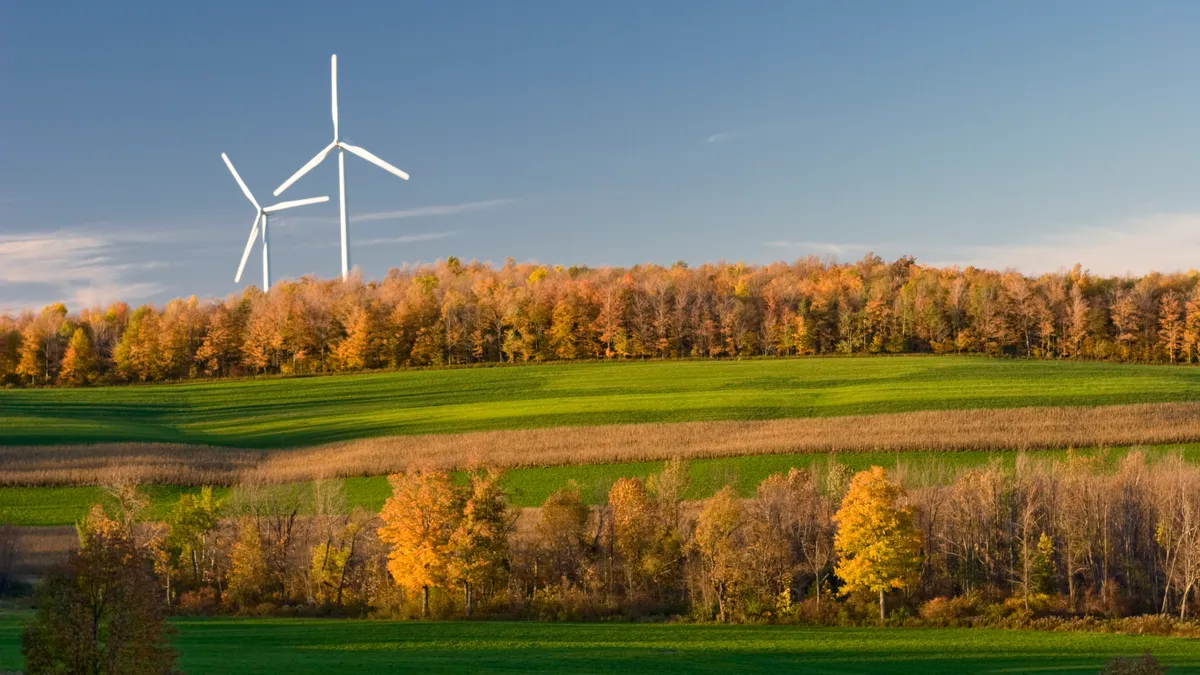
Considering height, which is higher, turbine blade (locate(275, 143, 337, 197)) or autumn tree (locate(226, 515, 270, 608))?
turbine blade (locate(275, 143, 337, 197))

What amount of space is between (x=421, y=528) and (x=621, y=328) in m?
79.7

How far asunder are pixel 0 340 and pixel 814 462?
4361 inches

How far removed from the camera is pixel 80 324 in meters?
148

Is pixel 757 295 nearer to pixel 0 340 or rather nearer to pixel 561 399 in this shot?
pixel 561 399

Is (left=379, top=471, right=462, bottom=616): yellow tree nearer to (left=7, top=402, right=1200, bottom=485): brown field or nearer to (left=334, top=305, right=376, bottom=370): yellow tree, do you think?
(left=7, top=402, right=1200, bottom=485): brown field

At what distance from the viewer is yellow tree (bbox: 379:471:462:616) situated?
185ft

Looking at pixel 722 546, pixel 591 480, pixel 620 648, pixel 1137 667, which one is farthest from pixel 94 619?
pixel 591 480

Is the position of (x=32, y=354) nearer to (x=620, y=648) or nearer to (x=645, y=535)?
(x=645, y=535)

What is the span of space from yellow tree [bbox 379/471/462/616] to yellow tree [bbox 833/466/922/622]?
20221 mm

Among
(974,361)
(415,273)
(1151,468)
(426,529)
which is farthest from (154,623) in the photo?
(415,273)

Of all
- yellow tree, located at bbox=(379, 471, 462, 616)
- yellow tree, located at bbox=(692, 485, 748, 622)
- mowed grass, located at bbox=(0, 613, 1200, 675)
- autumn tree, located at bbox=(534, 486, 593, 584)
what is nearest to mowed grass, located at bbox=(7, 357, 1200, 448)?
autumn tree, located at bbox=(534, 486, 593, 584)

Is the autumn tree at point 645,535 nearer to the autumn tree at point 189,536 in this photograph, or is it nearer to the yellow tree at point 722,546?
the yellow tree at point 722,546

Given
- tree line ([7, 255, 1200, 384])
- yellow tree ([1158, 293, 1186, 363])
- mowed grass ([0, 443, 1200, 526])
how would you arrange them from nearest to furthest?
mowed grass ([0, 443, 1200, 526]) → yellow tree ([1158, 293, 1186, 363]) → tree line ([7, 255, 1200, 384])

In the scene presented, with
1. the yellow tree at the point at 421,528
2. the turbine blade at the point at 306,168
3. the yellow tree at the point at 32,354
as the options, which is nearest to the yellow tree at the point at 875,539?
the yellow tree at the point at 421,528
